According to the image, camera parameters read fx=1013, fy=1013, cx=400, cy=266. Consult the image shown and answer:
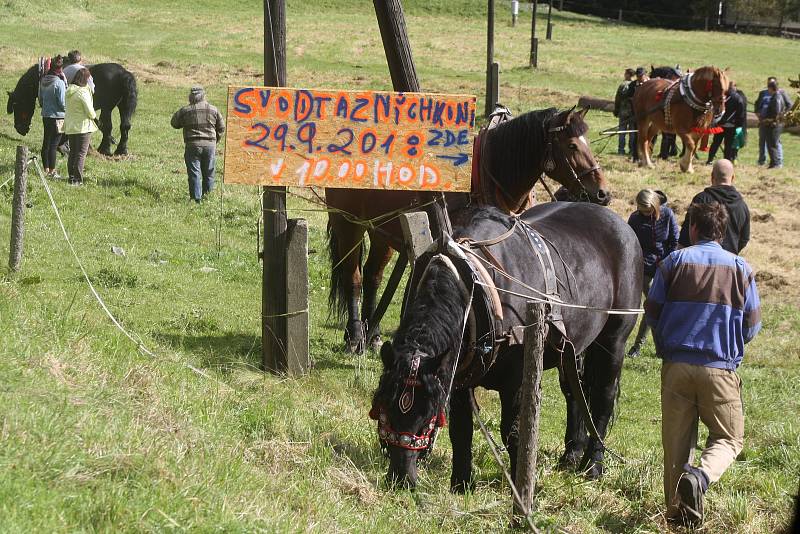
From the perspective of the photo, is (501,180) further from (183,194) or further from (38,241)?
(183,194)

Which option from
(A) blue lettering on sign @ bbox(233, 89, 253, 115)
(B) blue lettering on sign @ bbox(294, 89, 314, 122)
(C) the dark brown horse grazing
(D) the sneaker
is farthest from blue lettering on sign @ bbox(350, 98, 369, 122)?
(D) the sneaker

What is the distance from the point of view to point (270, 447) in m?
6.11

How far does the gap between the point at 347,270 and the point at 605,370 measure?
11.7 feet

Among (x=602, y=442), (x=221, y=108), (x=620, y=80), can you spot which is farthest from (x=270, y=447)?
(x=620, y=80)

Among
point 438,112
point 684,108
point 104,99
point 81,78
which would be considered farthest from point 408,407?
point 684,108

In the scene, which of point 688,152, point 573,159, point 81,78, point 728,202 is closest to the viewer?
point 573,159

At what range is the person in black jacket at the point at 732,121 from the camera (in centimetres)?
2242

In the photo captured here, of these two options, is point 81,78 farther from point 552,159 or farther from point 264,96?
point 552,159

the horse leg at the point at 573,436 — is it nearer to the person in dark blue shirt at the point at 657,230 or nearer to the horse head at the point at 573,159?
the horse head at the point at 573,159

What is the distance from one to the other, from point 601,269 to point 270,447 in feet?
9.15

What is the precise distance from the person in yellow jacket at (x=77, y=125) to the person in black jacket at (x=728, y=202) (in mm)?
9924

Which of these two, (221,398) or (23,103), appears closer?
(221,398)

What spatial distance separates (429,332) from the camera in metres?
5.55

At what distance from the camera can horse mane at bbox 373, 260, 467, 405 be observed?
543 centimetres
